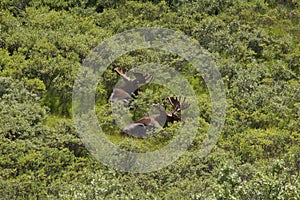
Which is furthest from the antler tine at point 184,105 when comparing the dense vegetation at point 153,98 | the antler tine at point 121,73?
the antler tine at point 121,73

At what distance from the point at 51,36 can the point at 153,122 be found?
3.79 metres

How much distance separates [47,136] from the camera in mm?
11688

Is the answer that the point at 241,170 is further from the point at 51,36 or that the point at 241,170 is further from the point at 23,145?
the point at 51,36

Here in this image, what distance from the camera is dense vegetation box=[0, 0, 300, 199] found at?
33.8 ft

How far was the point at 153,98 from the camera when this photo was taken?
12.9m

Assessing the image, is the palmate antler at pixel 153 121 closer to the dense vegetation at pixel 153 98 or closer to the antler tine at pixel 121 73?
the dense vegetation at pixel 153 98

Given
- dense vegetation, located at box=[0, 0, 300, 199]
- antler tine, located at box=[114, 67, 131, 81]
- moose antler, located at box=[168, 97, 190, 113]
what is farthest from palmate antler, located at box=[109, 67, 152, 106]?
moose antler, located at box=[168, 97, 190, 113]

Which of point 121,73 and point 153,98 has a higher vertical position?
point 121,73

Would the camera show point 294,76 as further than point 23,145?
Yes

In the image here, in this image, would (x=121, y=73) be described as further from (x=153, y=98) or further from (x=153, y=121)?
(x=153, y=121)

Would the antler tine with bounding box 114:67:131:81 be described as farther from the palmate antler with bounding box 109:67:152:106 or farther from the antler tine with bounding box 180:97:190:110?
the antler tine with bounding box 180:97:190:110

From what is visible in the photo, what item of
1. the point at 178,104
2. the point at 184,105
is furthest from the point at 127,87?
the point at 184,105

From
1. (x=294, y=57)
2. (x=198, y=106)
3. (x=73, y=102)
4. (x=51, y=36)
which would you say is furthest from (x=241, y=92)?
(x=51, y=36)

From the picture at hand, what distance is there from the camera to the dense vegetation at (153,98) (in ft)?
33.8
